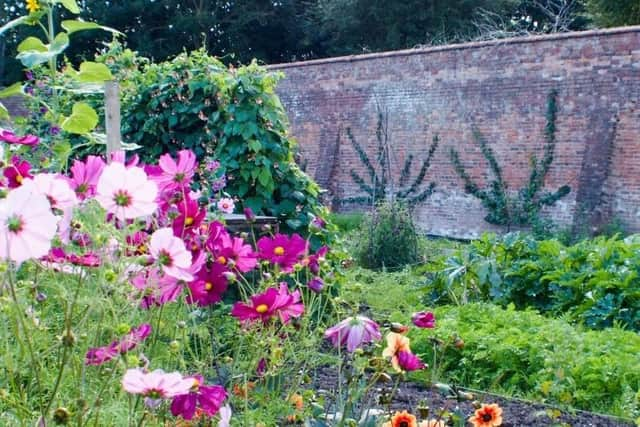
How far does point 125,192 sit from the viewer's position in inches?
50.7

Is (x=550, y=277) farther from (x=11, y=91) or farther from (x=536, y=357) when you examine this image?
(x=11, y=91)

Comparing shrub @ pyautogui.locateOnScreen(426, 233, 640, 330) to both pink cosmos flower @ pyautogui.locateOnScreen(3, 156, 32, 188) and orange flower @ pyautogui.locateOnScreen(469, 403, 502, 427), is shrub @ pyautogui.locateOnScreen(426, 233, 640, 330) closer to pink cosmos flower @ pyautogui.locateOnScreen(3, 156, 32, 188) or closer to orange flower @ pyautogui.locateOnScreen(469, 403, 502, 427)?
orange flower @ pyautogui.locateOnScreen(469, 403, 502, 427)

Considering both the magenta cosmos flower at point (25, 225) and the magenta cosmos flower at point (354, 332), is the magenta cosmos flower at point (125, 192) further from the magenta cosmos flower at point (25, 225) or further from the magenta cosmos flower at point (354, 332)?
the magenta cosmos flower at point (354, 332)

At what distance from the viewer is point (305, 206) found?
507 centimetres

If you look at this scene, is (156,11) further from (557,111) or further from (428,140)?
(557,111)

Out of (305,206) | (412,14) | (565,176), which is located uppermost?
(412,14)

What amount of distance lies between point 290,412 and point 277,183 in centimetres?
317

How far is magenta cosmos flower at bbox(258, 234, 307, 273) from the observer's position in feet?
5.97

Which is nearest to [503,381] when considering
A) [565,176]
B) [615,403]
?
[615,403]

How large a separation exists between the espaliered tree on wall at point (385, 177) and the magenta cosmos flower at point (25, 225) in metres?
→ 11.0

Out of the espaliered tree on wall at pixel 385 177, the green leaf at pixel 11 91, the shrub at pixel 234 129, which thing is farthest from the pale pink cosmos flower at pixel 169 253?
the espaliered tree on wall at pixel 385 177

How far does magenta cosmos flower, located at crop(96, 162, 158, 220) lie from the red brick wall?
9.84 m

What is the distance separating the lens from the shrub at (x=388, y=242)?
8273 mm

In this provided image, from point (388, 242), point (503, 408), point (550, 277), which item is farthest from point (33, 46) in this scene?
point (388, 242)
